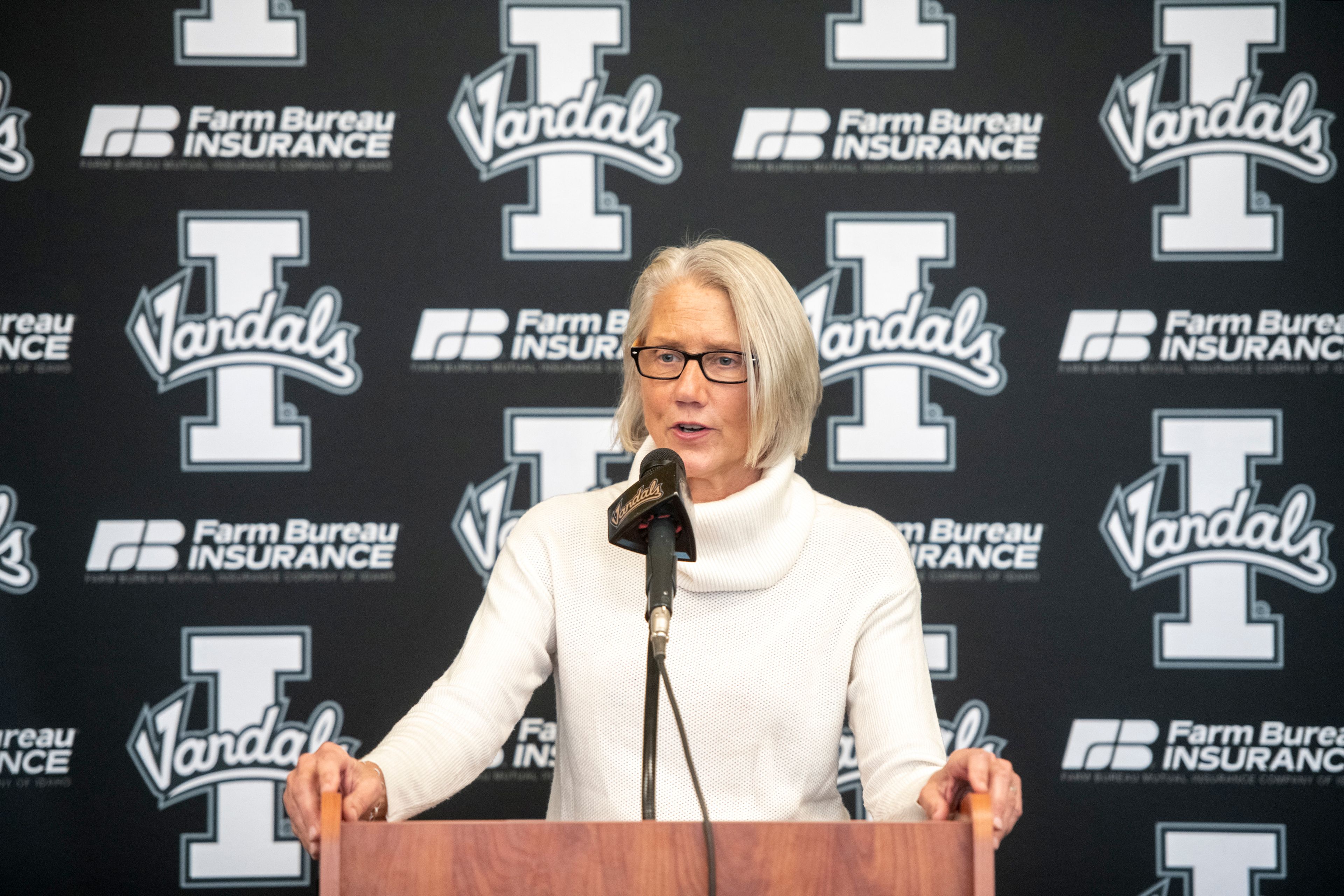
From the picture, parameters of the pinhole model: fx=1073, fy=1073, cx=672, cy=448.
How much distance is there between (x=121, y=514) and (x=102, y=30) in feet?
3.50

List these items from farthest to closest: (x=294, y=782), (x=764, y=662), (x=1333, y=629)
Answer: (x=1333, y=629) < (x=764, y=662) < (x=294, y=782)

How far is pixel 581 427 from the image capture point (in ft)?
7.83

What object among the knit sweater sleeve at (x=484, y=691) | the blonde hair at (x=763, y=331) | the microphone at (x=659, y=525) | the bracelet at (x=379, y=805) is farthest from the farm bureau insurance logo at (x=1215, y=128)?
the bracelet at (x=379, y=805)

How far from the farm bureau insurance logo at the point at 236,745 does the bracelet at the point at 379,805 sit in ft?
4.02

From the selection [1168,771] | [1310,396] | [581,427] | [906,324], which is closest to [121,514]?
[581,427]

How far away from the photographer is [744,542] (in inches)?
61.5

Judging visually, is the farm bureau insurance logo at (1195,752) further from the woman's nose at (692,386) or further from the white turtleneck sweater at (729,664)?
the woman's nose at (692,386)

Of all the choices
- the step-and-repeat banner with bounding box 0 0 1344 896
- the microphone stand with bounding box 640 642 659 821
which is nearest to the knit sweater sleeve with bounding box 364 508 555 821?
the microphone stand with bounding box 640 642 659 821

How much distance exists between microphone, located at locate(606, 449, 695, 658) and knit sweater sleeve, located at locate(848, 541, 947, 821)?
1.64 feet

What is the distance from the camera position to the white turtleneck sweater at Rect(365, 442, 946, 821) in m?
1.52

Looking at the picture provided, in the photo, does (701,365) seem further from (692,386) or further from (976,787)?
(976,787)

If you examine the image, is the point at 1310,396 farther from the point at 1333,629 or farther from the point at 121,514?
the point at 121,514

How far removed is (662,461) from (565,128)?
1.45 meters

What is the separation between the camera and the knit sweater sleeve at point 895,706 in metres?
1.38
